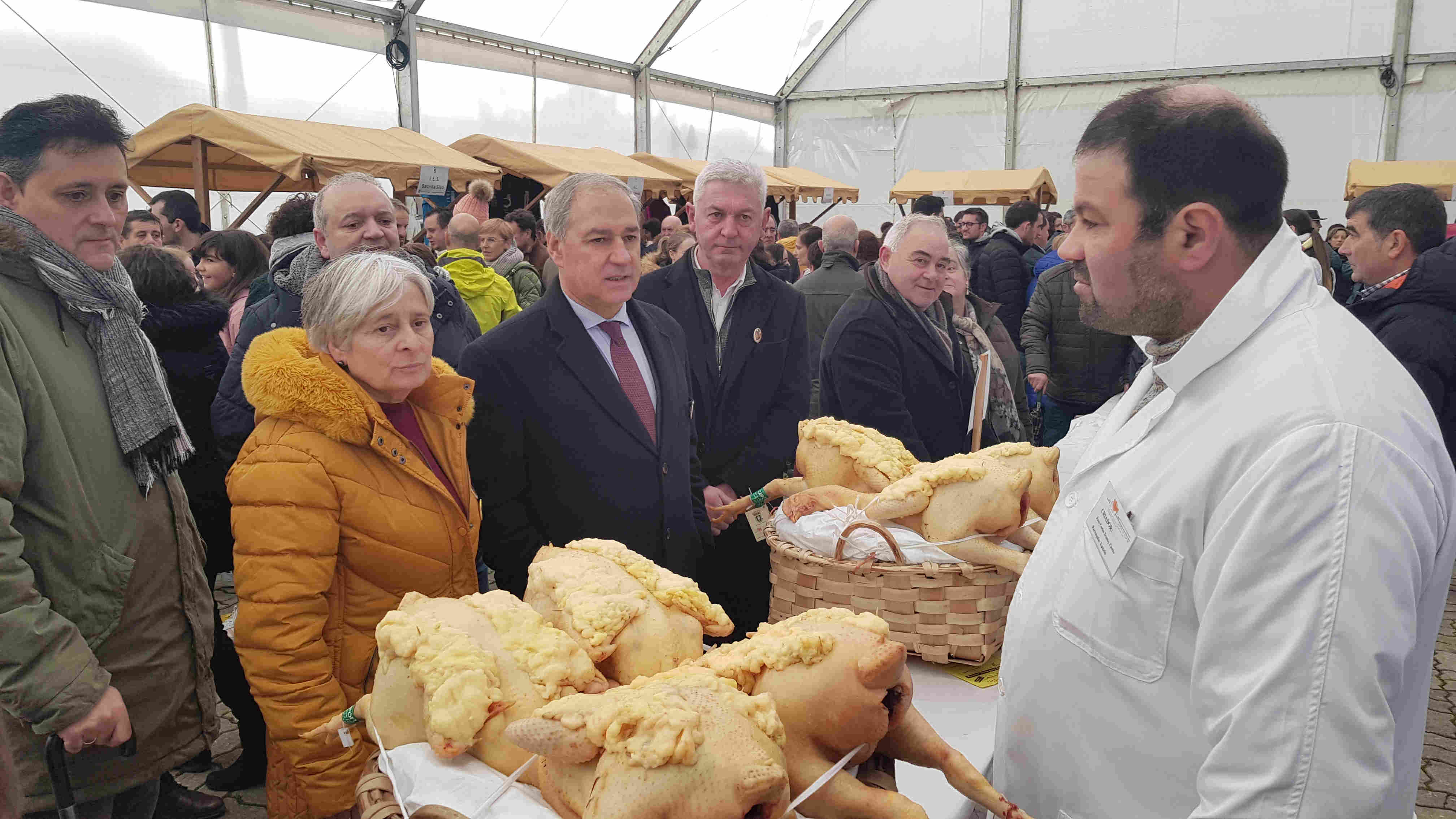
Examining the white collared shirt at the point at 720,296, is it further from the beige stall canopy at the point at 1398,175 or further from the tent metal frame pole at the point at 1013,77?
the tent metal frame pole at the point at 1013,77

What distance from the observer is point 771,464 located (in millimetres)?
2994

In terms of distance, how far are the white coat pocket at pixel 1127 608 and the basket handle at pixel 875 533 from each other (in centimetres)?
54

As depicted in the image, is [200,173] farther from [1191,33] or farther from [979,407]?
[1191,33]

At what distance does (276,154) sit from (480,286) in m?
2.82

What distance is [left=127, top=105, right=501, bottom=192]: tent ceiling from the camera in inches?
254

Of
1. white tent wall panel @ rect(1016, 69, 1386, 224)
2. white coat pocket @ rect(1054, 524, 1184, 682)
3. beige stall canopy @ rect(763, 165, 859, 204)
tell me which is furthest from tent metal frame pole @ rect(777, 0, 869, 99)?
white coat pocket @ rect(1054, 524, 1184, 682)

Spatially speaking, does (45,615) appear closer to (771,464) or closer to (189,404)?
(189,404)

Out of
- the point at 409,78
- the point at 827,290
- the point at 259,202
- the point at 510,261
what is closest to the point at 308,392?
the point at 827,290

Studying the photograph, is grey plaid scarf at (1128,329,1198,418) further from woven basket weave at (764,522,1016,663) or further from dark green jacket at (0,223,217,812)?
dark green jacket at (0,223,217,812)

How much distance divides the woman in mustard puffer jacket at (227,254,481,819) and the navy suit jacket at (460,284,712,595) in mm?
185

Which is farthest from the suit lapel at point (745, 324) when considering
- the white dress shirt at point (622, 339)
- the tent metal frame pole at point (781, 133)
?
the tent metal frame pole at point (781, 133)

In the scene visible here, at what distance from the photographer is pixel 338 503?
1.80m

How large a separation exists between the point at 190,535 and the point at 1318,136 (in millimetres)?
17309

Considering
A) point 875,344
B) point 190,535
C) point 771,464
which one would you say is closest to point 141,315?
point 190,535
